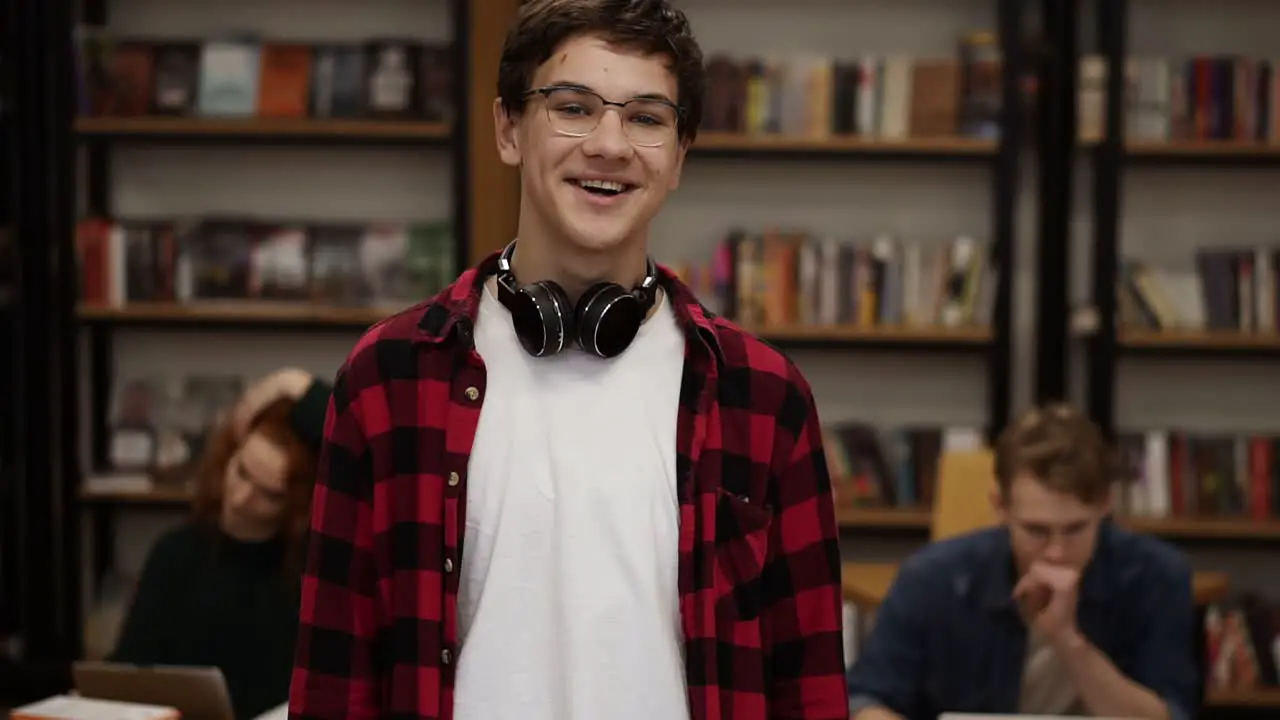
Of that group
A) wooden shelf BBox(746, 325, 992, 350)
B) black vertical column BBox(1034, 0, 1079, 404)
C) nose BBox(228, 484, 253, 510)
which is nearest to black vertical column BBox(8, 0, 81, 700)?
wooden shelf BBox(746, 325, 992, 350)

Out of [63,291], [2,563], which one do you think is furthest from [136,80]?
[2,563]

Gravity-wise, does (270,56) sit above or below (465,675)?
above

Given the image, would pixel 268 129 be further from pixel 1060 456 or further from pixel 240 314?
pixel 1060 456

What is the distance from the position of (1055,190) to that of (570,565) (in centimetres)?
316

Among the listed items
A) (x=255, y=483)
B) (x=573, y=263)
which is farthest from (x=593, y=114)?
(x=255, y=483)

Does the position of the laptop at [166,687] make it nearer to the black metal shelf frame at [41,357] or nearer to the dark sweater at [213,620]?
the dark sweater at [213,620]

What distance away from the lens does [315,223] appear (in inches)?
167

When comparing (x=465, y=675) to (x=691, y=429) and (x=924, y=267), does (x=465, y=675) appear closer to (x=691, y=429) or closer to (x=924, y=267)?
(x=691, y=429)

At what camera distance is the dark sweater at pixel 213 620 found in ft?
7.78

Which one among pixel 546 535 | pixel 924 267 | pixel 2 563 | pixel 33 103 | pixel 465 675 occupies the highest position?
pixel 33 103

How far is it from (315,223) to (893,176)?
1583mm

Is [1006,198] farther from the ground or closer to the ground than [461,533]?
farther from the ground

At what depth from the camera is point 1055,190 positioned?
405 centimetres

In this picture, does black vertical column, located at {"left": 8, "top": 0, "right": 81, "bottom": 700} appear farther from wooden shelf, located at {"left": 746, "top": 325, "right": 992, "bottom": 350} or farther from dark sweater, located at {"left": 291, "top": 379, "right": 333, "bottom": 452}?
dark sweater, located at {"left": 291, "top": 379, "right": 333, "bottom": 452}
